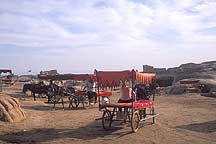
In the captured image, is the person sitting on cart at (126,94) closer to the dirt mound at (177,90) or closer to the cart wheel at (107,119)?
the cart wheel at (107,119)

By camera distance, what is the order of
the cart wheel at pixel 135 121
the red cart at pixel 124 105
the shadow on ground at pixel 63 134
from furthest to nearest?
the red cart at pixel 124 105 < the cart wheel at pixel 135 121 < the shadow on ground at pixel 63 134

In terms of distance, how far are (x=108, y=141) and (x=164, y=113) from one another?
822 centimetres

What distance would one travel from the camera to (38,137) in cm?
1334

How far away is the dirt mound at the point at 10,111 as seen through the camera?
53.0ft

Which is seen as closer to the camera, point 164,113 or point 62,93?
point 164,113

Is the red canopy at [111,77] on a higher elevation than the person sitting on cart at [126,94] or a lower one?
higher

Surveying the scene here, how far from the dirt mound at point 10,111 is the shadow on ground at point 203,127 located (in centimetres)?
706

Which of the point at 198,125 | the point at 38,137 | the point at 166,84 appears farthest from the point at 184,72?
the point at 38,137

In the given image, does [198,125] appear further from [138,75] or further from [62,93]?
[62,93]

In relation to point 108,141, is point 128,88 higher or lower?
higher

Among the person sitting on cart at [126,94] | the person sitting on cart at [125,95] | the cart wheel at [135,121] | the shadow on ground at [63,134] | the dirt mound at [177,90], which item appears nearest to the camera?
the shadow on ground at [63,134]

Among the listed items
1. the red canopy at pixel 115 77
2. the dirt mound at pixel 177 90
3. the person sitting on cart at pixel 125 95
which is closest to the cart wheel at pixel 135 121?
A: the person sitting on cart at pixel 125 95

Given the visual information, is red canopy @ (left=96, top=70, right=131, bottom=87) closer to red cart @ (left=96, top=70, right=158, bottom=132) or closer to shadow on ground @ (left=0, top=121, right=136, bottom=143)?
red cart @ (left=96, top=70, right=158, bottom=132)

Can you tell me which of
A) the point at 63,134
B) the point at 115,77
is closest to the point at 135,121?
the point at 115,77
